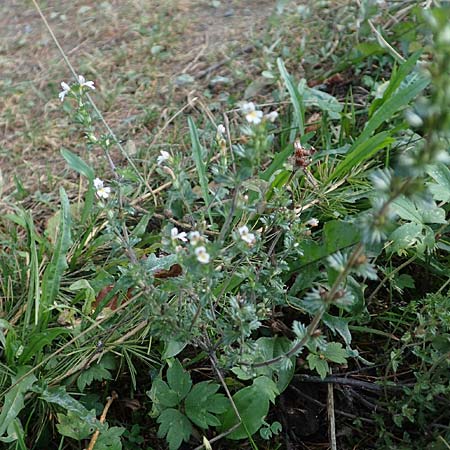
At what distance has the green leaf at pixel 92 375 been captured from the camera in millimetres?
1491

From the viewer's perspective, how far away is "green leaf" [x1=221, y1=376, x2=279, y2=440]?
4.52ft

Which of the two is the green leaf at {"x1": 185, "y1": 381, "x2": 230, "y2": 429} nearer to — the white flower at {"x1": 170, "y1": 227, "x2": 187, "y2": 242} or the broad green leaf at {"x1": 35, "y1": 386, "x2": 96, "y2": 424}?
the broad green leaf at {"x1": 35, "y1": 386, "x2": 96, "y2": 424}

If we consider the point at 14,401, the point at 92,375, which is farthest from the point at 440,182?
the point at 14,401

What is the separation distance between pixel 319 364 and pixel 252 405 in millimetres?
189

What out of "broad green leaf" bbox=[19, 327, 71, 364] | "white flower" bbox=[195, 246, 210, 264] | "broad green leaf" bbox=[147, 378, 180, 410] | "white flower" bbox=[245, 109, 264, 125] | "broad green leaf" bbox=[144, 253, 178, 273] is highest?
"white flower" bbox=[245, 109, 264, 125]

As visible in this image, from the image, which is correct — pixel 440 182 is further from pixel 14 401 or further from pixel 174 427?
pixel 14 401

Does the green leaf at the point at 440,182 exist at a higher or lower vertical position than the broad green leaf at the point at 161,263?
lower

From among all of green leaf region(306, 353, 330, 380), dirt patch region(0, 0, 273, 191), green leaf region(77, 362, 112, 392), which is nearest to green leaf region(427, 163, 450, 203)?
green leaf region(306, 353, 330, 380)

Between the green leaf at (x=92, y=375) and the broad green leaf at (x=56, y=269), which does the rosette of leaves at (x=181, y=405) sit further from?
the broad green leaf at (x=56, y=269)

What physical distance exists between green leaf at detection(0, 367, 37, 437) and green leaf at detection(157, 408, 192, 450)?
1.13 feet

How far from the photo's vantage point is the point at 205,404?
1.39m

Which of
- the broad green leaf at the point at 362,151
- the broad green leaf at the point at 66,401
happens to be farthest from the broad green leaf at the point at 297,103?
the broad green leaf at the point at 66,401

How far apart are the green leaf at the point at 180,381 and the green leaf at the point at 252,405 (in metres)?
0.12

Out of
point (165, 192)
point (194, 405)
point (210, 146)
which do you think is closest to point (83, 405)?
point (194, 405)
